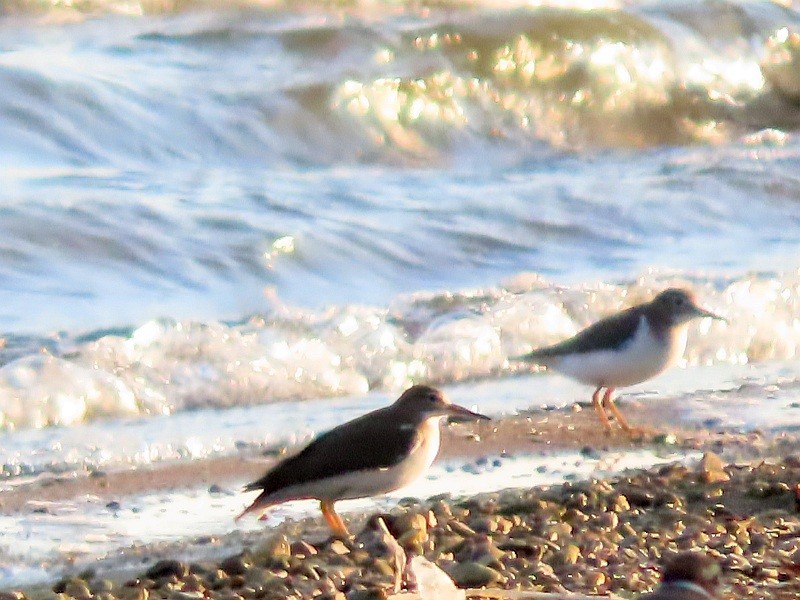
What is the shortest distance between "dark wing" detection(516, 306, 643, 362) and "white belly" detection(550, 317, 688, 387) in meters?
0.03

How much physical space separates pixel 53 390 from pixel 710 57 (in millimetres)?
9825

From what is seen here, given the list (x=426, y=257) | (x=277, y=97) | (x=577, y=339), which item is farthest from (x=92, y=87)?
(x=577, y=339)

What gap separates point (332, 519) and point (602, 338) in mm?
2337

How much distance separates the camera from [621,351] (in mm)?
6918

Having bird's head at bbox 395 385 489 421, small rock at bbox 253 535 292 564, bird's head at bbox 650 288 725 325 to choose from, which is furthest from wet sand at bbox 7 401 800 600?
bird's head at bbox 650 288 725 325

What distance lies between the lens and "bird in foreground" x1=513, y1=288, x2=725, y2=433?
22.7 ft

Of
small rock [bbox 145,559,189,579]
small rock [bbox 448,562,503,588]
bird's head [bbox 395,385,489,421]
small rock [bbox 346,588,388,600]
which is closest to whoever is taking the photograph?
small rock [bbox 346,588,388,600]

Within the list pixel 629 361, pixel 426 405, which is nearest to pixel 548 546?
pixel 426 405

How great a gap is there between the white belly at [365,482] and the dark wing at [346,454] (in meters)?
0.02

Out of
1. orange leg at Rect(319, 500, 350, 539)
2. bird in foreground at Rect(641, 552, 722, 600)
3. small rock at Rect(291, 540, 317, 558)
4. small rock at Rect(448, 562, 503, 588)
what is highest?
bird in foreground at Rect(641, 552, 722, 600)

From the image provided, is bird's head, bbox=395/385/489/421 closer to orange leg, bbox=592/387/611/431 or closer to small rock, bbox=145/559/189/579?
small rock, bbox=145/559/189/579

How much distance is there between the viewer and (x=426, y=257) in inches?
360

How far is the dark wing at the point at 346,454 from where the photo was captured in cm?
494

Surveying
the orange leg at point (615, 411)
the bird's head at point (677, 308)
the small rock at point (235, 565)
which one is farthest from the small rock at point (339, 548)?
the bird's head at point (677, 308)
